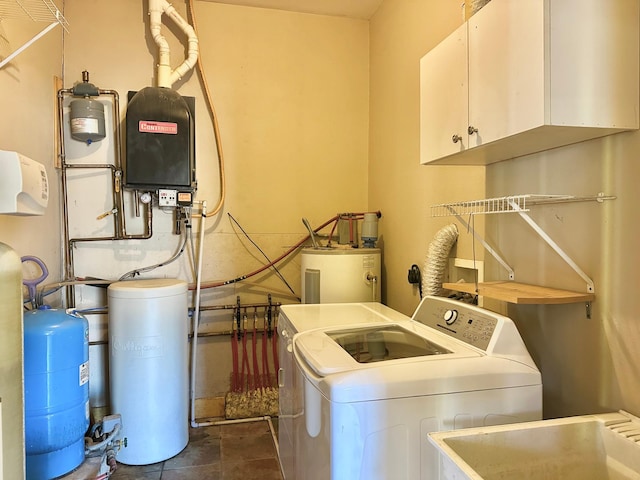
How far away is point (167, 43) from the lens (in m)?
2.81

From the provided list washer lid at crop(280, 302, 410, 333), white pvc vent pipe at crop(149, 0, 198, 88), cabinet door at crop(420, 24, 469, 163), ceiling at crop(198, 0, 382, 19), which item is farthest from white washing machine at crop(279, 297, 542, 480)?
ceiling at crop(198, 0, 382, 19)

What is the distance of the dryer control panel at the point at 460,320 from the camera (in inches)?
56.4

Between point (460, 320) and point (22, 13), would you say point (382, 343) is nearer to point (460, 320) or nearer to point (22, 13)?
point (460, 320)

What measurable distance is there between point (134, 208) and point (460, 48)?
226 cm

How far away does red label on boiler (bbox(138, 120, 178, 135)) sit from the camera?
2.60 meters

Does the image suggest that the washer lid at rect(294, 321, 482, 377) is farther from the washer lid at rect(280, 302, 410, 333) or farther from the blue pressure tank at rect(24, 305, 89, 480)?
the blue pressure tank at rect(24, 305, 89, 480)

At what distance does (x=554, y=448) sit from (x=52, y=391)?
1.92 meters

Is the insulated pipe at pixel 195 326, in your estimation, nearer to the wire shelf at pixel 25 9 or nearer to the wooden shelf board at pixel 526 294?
the wire shelf at pixel 25 9

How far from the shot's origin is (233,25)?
3.00 meters

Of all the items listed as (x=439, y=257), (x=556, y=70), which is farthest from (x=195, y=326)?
(x=556, y=70)

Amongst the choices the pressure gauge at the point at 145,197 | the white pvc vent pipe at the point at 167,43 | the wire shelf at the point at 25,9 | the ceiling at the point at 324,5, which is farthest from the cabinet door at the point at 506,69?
the pressure gauge at the point at 145,197

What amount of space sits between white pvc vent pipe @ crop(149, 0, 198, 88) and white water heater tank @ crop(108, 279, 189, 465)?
1369 millimetres

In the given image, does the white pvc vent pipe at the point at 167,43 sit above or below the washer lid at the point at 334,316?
above

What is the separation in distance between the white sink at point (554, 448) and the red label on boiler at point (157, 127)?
2.31m
